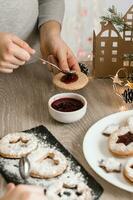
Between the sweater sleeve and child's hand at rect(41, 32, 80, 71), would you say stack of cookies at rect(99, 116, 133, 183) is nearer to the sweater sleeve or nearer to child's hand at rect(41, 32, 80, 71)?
child's hand at rect(41, 32, 80, 71)

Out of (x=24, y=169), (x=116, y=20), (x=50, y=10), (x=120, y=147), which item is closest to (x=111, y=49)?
(x=116, y=20)

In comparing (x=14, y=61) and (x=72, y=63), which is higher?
(x=14, y=61)

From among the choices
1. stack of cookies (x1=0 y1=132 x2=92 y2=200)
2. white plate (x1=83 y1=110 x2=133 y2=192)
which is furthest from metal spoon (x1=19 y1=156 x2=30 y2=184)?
white plate (x1=83 y1=110 x2=133 y2=192)

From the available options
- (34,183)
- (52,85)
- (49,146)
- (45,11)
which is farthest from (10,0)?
(34,183)

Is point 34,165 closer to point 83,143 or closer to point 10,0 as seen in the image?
point 83,143

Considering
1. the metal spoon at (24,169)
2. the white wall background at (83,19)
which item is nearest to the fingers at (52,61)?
the metal spoon at (24,169)

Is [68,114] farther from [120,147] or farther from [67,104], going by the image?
[120,147]
